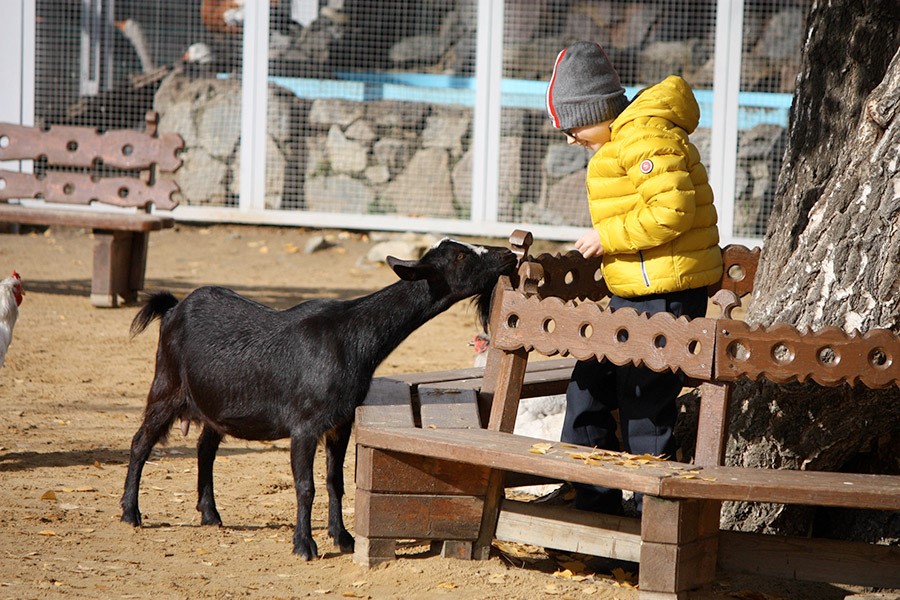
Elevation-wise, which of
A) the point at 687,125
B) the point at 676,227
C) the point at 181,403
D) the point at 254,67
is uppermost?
the point at 254,67

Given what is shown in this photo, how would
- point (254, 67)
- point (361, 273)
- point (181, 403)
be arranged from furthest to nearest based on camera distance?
point (254, 67)
point (361, 273)
point (181, 403)

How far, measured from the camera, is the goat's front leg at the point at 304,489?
414 centimetres

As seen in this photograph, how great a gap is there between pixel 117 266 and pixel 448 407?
19.1 feet

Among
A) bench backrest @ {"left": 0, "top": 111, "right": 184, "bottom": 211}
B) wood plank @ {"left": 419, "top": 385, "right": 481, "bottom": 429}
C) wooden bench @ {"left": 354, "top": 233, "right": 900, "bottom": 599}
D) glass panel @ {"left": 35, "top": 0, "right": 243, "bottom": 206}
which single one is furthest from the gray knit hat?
glass panel @ {"left": 35, "top": 0, "right": 243, "bottom": 206}

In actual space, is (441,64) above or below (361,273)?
above

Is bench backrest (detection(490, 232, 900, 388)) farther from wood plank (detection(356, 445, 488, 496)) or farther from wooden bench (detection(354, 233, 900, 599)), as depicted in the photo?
wood plank (detection(356, 445, 488, 496))

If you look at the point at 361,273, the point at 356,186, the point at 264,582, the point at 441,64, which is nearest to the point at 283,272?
the point at 361,273

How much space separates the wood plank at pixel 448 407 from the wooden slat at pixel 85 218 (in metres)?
5.28

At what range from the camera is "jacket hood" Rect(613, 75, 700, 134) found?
154 inches

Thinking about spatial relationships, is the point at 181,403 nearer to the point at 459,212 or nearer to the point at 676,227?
the point at 676,227

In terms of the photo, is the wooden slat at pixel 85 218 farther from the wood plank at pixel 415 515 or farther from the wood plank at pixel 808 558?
the wood plank at pixel 808 558

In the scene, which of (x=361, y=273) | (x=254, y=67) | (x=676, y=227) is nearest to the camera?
(x=676, y=227)

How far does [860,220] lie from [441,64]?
909 cm

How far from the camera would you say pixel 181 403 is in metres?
4.64
